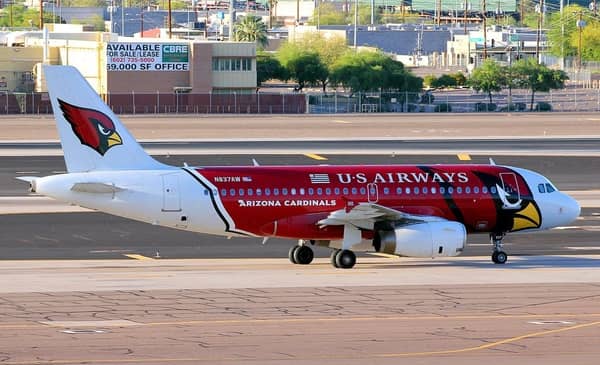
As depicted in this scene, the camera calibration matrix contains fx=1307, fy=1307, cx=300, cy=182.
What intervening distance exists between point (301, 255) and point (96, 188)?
275 inches

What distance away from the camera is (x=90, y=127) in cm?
4012

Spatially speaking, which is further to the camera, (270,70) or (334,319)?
(270,70)

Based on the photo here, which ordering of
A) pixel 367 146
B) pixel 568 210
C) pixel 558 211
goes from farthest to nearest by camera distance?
pixel 367 146, pixel 568 210, pixel 558 211

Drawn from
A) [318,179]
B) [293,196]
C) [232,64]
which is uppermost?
[232,64]

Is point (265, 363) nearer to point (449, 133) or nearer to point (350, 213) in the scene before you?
point (350, 213)

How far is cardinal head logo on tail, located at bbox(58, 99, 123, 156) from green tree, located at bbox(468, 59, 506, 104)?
101665 millimetres

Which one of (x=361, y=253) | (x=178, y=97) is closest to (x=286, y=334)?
(x=361, y=253)

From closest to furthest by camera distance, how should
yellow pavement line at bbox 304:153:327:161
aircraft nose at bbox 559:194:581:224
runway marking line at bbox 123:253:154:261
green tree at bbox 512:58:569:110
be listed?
runway marking line at bbox 123:253:154:261 → aircraft nose at bbox 559:194:581:224 → yellow pavement line at bbox 304:153:327:161 → green tree at bbox 512:58:569:110

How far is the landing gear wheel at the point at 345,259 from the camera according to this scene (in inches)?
1597

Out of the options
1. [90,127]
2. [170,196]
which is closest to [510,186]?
[170,196]

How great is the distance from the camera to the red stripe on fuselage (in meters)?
40.8

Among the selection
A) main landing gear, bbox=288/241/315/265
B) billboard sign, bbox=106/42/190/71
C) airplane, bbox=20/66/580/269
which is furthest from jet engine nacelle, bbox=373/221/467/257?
billboard sign, bbox=106/42/190/71

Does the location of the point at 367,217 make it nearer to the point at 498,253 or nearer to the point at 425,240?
the point at 425,240

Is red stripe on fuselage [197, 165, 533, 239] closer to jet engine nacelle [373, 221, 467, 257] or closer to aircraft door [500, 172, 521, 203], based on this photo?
aircraft door [500, 172, 521, 203]
